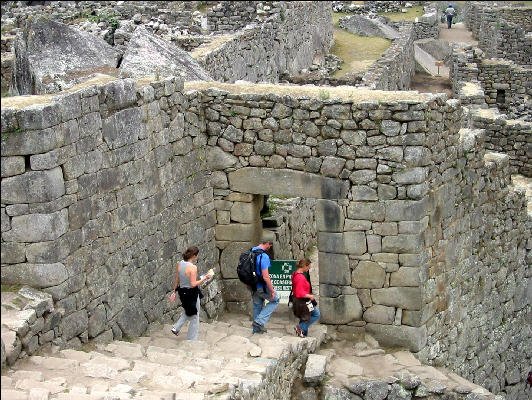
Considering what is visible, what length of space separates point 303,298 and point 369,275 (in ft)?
2.80

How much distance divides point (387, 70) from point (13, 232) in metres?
15.7

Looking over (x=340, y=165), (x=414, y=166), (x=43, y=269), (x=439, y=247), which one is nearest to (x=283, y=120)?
(x=340, y=165)

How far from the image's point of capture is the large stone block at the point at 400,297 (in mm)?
12594

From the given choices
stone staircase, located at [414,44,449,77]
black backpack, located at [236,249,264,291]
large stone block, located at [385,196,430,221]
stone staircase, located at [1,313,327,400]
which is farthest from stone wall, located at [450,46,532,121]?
stone staircase, located at [1,313,327,400]

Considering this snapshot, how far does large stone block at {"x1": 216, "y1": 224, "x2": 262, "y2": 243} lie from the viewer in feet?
43.8

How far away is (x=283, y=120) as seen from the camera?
12.6m

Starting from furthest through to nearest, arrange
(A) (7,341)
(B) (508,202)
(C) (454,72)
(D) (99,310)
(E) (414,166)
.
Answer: (C) (454,72) → (B) (508,202) → (E) (414,166) → (D) (99,310) → (A) (7,341)

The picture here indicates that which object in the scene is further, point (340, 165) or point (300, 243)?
point (300, 243)

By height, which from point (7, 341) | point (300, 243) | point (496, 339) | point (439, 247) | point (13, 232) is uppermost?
point (13, 232)

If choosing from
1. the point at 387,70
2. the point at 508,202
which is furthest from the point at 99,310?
the point at 387,70

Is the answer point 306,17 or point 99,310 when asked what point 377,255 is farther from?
point 306,17

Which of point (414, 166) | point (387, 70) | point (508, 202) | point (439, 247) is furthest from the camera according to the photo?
point (387, 70)

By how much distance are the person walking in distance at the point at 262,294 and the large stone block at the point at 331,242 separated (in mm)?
705

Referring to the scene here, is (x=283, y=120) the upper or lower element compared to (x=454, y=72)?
upper
